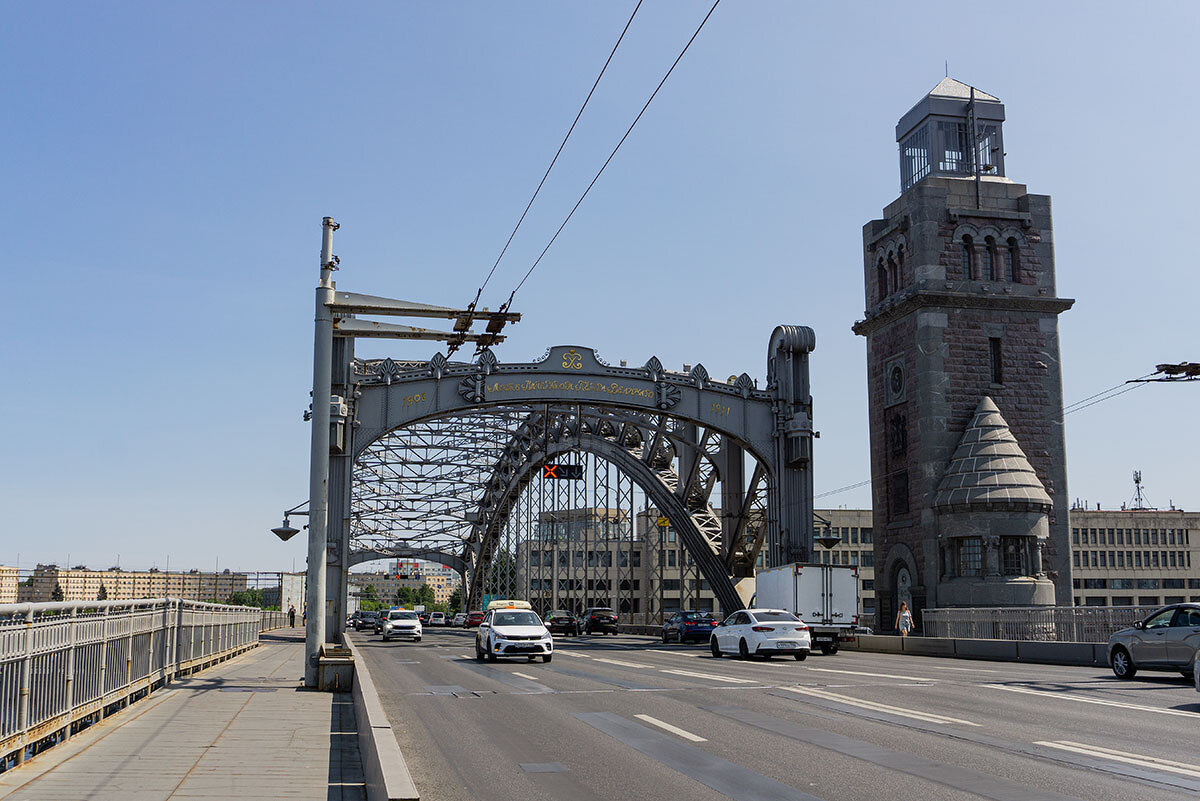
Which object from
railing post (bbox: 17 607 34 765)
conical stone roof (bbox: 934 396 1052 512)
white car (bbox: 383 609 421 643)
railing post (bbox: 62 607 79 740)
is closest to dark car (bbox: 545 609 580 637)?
white car (bbox: 383 609 421 643)

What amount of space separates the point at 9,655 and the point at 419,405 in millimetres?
31639

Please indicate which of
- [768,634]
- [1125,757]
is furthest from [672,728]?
[768,634]

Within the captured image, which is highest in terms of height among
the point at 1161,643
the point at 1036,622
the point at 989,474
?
the point at 989,474

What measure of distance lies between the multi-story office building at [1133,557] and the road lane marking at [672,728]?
98.4 metres

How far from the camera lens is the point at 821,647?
37625mm

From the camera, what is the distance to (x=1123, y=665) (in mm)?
21828

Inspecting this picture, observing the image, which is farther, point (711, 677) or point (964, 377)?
point (964, 377)

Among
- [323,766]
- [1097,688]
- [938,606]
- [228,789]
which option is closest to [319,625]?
[323,766]

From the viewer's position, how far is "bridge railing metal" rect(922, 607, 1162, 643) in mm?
27516

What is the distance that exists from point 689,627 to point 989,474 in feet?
47.1

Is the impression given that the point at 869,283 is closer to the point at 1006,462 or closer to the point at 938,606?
the point at 1006,462

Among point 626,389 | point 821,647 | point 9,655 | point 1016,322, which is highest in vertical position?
point 1016,322

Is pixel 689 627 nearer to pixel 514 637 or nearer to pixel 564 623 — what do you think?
pixel 564 623

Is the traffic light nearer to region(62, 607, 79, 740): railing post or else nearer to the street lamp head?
the street lamp head
